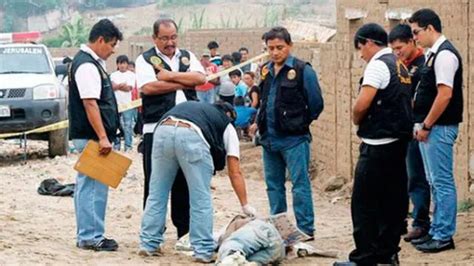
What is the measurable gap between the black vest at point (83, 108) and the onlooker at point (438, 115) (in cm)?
250

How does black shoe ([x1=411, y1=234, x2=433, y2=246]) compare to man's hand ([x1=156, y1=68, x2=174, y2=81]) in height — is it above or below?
below

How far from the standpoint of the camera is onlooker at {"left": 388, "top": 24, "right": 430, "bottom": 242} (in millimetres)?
9953

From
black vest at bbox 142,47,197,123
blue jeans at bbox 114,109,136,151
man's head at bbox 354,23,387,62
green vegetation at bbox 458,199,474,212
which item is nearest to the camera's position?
man's head at bbox 354,23,387,62

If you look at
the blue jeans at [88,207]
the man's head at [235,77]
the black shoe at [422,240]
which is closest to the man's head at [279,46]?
the blue jeans at [88,207]

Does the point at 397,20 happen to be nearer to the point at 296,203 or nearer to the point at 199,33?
the point at 296,203

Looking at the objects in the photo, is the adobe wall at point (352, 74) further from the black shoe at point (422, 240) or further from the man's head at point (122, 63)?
the man's head at point (122, 63)

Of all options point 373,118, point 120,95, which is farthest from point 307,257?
point 120,95

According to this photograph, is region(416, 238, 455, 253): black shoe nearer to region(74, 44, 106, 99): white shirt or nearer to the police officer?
the police officer

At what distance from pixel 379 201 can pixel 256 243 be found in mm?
986

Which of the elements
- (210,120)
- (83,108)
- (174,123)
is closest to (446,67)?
(210,120)

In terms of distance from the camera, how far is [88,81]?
9523 mm

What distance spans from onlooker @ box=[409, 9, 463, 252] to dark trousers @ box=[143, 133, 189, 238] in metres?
1.97

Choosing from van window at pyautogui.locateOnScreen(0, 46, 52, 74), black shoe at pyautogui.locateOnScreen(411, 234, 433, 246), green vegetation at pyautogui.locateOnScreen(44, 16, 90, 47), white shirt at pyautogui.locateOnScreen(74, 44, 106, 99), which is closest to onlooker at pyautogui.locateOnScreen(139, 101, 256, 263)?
white shirt at pyautogui.locateOnScreen(74, 44, 106, 99)

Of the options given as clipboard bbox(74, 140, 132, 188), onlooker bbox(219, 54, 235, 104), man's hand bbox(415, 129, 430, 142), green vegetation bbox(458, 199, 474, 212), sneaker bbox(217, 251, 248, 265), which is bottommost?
green vegetation bbox(458, 199, 474, 212)
